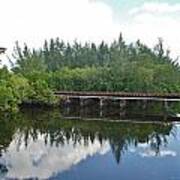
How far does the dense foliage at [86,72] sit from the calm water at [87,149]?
24.3 ft

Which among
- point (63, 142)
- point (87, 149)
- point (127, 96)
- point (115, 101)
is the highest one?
point (127, 96)

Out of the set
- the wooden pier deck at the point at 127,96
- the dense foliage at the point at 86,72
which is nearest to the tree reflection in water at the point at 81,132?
the dense foliage at the point at 86,72

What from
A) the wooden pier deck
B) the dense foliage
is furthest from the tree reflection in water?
the wooden pier deck

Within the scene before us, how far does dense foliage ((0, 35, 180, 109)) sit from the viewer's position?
43.0m

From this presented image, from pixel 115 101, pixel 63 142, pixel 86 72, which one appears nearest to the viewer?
pixel 63 142

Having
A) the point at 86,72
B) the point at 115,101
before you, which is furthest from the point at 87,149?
the point at 86,72

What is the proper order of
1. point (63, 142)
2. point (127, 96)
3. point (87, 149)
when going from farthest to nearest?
point (127, 96)
point (63, 142)
point (87, 149)

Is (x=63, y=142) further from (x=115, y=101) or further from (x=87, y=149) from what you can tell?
(x=115, y=101)

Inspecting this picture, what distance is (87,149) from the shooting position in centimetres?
2391

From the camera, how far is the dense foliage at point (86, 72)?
141 ft

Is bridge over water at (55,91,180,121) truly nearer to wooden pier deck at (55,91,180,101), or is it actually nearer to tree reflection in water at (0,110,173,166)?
wooden pier deck at (55,91,180,101)

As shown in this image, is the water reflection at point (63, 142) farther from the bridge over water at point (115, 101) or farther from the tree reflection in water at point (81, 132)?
the bridge over water at point (115, 101)

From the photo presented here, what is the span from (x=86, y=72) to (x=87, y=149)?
33.4 meters

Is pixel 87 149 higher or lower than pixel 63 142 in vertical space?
lower
